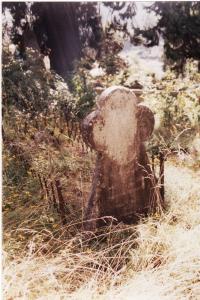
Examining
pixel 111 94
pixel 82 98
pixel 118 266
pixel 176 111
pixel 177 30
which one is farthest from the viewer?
pixel 177 30

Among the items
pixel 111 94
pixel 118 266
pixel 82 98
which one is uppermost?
pixel 82 98

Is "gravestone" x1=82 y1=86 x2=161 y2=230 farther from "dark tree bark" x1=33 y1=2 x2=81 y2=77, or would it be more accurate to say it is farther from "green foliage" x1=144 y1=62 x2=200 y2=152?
"dark tree bark" x1=33 y1=2 x2=81 y2=77

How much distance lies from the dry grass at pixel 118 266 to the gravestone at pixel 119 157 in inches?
10.7

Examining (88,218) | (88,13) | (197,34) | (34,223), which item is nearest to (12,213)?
(34,223)

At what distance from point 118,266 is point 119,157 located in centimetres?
101

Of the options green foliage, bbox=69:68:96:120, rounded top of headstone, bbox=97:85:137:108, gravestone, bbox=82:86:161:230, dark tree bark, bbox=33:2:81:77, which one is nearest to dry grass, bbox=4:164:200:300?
gravestone, bbox=82:86:161:230

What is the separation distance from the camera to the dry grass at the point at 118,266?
99.3 inches

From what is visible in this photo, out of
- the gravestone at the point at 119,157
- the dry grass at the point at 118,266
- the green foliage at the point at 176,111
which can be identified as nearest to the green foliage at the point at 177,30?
the green foliage at the point at 176,111

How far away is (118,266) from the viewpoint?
2994mm

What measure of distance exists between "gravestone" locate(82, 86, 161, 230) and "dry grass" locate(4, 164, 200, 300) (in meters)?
0.27

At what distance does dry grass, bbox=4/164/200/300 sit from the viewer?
8.27 ft

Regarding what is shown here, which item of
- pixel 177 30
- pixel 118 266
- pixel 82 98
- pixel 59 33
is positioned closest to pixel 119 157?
pixel 118 266

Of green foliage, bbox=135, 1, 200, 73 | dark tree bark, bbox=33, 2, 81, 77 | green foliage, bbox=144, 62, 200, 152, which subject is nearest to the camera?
green foliage, bbox=144, 62, 200, 152

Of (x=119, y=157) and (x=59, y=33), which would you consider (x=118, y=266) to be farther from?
(x=59, y=33)
